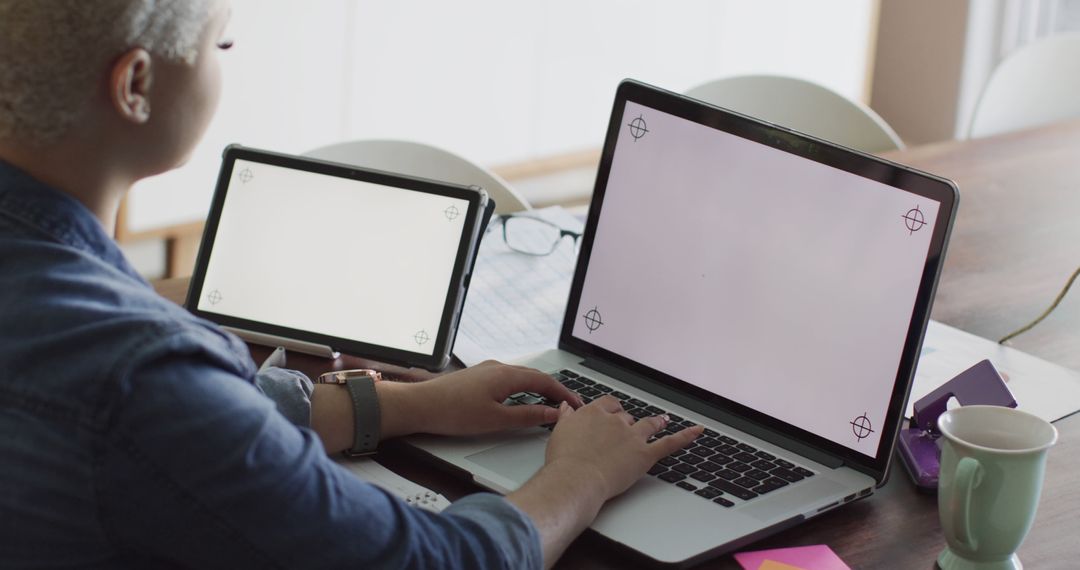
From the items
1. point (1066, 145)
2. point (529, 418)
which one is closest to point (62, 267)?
point (529, 418)

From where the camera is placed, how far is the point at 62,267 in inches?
31.8

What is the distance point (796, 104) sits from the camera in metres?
2.20

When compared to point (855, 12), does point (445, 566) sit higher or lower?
lower

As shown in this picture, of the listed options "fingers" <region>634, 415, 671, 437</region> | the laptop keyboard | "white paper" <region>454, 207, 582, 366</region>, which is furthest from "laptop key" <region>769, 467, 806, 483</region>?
"white paper" <region>454, 207, 582, 366</region>

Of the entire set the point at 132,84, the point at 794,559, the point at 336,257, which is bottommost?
the point at 794,559

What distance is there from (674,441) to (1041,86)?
1627 mm

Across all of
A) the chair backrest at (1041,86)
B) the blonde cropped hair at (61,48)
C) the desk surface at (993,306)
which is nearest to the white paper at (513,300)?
the desk surface at (993,306)

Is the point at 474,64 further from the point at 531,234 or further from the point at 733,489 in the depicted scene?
the point at 733,489

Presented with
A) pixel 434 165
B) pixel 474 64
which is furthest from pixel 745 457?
pixel 474 64

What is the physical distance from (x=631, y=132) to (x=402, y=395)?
36cm

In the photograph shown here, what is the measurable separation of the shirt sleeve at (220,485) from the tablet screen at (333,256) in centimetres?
47

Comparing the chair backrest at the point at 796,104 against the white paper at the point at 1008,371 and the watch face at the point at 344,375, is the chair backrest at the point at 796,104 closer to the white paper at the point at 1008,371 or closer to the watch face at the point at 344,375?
the white paper at the point at 1008,371

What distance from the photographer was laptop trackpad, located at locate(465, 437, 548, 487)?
3.63ft

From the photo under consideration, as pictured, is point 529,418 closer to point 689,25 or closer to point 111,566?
point 111,566
